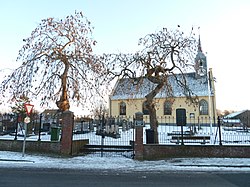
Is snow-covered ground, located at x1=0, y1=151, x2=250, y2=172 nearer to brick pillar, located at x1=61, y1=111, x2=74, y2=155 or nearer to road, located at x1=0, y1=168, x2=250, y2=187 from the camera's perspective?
brick pillar, located at x1=61, y1=111, x2=74, y2=155

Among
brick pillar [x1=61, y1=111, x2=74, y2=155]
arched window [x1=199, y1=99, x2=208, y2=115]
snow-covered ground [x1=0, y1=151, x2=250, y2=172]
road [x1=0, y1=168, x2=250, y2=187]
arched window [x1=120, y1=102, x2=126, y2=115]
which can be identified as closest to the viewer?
road [x1=0, y1=168, x2=250, y2=187]

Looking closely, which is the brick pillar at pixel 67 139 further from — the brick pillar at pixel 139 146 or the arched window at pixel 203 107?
the arched window at pixel 203 107

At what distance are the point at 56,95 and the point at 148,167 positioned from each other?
37.0 feet

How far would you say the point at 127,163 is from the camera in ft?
41.5

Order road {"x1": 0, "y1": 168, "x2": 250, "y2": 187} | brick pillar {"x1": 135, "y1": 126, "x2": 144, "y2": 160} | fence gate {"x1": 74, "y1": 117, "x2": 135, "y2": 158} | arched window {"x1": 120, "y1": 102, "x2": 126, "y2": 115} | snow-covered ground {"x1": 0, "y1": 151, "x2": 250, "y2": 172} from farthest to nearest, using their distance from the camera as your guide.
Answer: arched window {"x1": 120, "y1": 102, "x2": 126, "y2": 115} → fence gate {"x1": 74, "y1": 117, "x2": 135, "y2": 158} → brick pillar {"x1": 135, "y1": 126, "x2": 144, "y2": 160} → snow-covered ground {"x1": 0, "y1": 151, "x2": 250, "y2": 172} → road {"x1": 0, "y1": 168, "x2": 250, "y2": 187}

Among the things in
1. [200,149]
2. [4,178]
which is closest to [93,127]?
[200,149]

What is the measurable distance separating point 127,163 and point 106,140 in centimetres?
783

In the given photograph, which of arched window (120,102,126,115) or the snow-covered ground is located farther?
arched window (120,102,126,115)

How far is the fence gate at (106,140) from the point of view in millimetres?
15758

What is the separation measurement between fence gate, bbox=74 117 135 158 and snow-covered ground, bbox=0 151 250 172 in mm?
1825

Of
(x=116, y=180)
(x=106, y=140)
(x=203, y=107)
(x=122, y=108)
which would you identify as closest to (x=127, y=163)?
(x=116, y=180)

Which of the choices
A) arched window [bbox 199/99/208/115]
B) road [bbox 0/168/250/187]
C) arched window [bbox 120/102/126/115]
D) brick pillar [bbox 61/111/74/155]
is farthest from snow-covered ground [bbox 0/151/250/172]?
arched window [bbox 120/102/126/115]

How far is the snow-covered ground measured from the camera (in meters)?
11.3

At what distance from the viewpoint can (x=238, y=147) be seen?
45.4 ft
